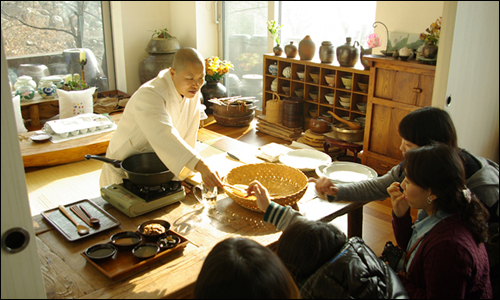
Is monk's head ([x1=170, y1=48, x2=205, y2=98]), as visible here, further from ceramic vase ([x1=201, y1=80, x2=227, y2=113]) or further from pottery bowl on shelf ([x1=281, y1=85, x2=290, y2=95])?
ceramic vase ([x1=201, y1=80, x2=227, y2=113])

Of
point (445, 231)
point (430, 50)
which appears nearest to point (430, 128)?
point (445, 231)

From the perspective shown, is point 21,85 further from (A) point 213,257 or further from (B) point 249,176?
(A) point 213,257

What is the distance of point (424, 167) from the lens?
5.00 ft

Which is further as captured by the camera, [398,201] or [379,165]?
[379,165]

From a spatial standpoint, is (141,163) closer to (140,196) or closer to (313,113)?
(140,196)

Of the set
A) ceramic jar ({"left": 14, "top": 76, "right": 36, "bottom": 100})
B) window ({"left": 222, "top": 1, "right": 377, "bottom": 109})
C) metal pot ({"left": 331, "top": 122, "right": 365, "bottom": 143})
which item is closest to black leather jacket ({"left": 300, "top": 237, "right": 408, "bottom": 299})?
metal pot ({"left": 331, "top": 122, "right": 365, "bottom": 143})

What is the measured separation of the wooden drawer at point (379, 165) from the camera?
13.1 feet

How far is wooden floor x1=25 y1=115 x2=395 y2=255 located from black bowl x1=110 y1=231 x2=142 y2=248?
1737 mm

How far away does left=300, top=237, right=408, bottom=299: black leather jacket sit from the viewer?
1.28m

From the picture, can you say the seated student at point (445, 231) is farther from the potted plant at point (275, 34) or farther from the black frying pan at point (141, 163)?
the potted plant at point (275, 34)

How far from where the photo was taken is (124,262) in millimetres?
1555

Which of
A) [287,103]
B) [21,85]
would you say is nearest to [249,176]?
[287,103]

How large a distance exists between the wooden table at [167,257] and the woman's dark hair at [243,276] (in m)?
0.41

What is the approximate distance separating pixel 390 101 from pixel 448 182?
2.50m
